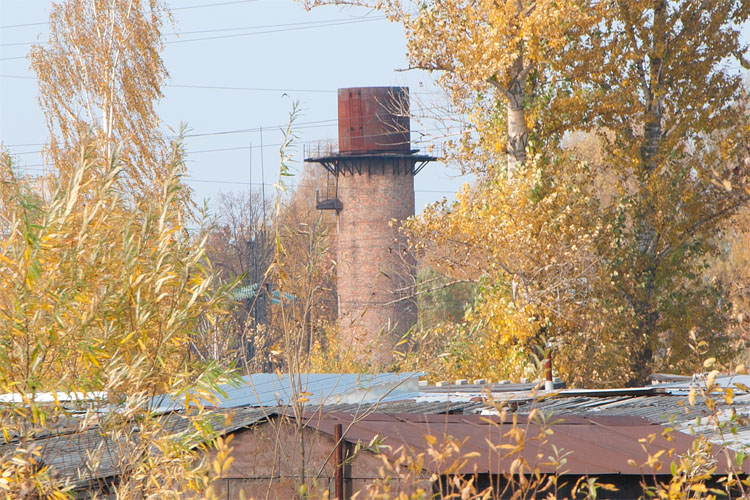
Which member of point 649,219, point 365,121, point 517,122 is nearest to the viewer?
point 517,122

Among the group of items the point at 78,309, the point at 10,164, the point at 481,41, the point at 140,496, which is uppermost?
the point at 481,41

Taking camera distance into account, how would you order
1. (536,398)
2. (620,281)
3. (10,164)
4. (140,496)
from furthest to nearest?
(620,281) < (10,164) < (140,496) < (536,398)

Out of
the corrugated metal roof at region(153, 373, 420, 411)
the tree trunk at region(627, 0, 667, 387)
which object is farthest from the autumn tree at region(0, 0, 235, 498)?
the tree trunk at region(627, 0, 667, 387)

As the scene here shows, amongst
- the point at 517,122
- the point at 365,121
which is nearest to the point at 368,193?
the point at 365,121

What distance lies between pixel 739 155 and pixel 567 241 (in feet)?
18.5

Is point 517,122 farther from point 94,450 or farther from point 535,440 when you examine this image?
point 94,450

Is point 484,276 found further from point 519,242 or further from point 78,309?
point 78,309

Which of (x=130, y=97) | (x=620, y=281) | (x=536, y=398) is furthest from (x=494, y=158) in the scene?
(x=536, y=398)

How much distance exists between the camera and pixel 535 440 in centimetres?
589

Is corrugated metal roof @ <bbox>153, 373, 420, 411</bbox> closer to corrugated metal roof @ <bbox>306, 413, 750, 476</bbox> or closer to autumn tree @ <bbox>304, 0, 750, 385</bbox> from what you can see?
corrugated metal roof @ <bbox>306, 413, 750, 476</bbox>

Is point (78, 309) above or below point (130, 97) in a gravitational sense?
below

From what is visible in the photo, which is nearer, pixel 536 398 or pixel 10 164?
pixel 536 398

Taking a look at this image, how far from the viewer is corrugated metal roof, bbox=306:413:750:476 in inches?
216

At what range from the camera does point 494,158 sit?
17.5m
